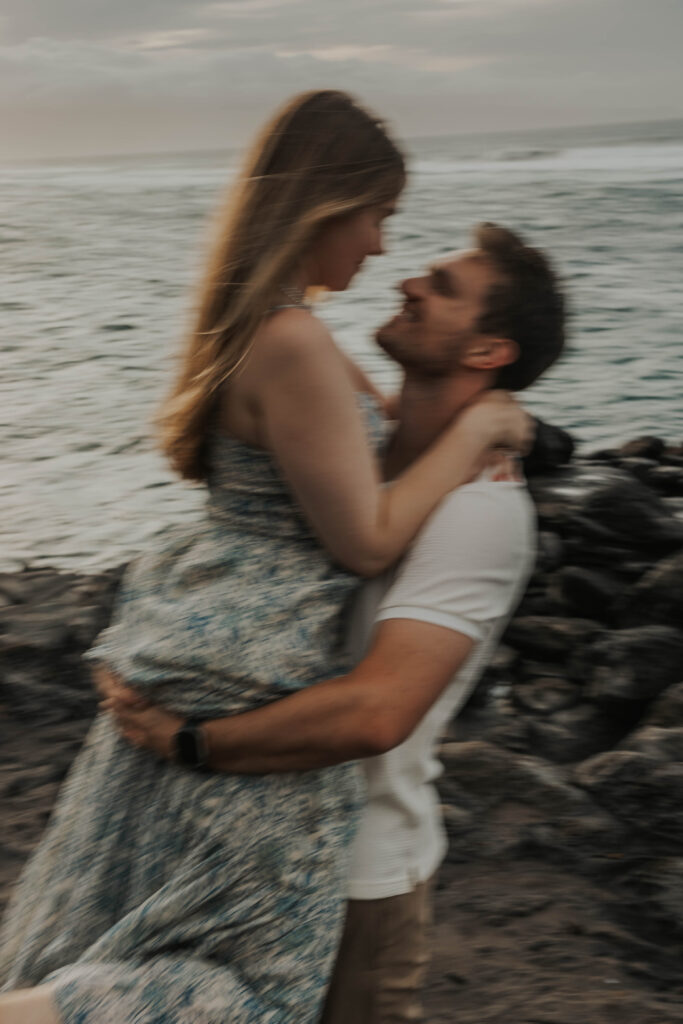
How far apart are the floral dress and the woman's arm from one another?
0.07m

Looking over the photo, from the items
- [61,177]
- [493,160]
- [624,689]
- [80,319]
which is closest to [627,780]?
[624,689]


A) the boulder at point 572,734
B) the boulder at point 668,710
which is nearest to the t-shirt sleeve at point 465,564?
the boulder at point 668,710

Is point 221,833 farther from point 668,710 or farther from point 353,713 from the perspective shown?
point 668,710

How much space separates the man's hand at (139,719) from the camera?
1665 mm

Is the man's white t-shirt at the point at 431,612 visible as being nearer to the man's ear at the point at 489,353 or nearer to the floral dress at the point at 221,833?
the floral dress at the point at 221,833

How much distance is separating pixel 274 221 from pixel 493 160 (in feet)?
67.3

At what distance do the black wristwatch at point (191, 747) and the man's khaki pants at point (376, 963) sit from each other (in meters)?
0.36

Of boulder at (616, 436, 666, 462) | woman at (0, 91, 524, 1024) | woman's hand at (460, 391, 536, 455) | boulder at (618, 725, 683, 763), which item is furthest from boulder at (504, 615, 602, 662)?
woman at (0, 91, 524, 1024)

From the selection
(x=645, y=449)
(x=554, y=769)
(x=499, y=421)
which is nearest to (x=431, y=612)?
(x=499, y=421)

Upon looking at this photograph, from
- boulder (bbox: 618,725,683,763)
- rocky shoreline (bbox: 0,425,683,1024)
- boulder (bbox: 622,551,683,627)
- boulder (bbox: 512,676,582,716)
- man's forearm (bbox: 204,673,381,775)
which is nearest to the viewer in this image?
man's forearm (bbox: 204,673,381,775)

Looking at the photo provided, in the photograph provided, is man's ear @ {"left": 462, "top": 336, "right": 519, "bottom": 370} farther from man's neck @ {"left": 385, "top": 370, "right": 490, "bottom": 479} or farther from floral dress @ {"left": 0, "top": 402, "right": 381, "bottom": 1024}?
floral dress @ {"left": 0, "top": 402, "right": 381, "bottom": 1024}

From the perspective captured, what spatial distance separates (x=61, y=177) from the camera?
2350cm

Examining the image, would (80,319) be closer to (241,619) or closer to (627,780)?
(627,780)

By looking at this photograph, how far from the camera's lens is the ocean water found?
962cm
